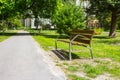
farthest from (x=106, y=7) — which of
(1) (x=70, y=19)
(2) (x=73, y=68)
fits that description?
(2) (x=73, y=68)

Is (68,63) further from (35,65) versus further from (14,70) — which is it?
(14,70)

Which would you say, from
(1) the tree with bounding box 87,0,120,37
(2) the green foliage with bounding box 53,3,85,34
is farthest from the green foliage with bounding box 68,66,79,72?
(2) the green foliage with bounding box 53,3,85,34

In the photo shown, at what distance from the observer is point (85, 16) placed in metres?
35.6

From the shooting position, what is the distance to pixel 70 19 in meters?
33.7

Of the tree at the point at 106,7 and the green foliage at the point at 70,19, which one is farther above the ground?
the tree at the point at 106,7

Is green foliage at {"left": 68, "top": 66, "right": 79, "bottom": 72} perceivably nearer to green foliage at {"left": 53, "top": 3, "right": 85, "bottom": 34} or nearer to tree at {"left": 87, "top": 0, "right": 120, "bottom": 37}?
tree at {"left": 87, "top": 0, "right": 120, "bottom": 37}

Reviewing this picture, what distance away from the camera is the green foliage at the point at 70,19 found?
111ft

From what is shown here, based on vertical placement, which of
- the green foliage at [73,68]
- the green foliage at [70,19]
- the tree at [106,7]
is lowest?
the green foliage at [73,68]

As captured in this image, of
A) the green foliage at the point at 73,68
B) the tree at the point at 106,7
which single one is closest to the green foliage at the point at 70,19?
the tree at the point at 106,7

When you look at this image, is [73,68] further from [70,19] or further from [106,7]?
[106,7]

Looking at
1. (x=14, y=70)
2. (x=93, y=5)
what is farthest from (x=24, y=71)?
(x=93, y=5)

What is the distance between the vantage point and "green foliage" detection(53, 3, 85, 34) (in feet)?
111

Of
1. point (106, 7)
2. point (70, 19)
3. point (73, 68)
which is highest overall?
point (106, 7)

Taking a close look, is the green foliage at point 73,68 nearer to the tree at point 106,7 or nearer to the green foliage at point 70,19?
the tree at point 106,7
